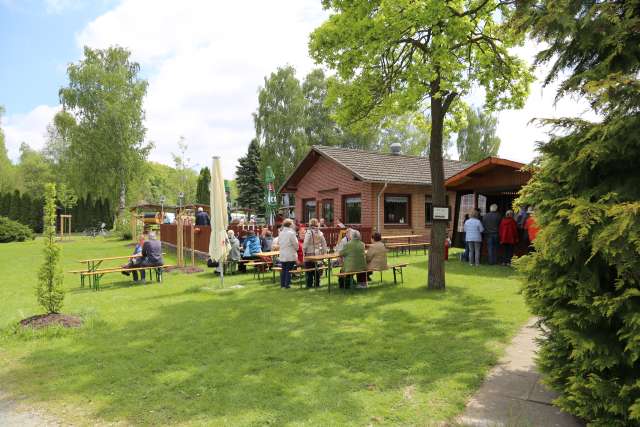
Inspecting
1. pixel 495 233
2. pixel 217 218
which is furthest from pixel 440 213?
pixel 495 233

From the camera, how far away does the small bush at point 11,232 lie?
3062cm

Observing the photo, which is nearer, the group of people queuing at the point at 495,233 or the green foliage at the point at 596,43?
the green foliage at the point at 596,43

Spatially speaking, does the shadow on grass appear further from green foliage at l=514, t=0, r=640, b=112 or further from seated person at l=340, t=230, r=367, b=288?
green foliage at l=514, t=0, r=640, b=112

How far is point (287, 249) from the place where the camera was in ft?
34.9

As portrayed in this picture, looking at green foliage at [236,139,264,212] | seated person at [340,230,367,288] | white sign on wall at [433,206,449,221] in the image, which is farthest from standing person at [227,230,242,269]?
green foliage at [236,139,264,212]

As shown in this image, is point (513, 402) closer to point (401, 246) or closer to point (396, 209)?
point (401, 246)

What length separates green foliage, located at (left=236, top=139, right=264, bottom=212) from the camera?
45.9 meters

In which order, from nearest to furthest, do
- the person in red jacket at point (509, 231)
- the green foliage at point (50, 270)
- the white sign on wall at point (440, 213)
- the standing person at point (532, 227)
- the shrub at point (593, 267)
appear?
the shrub at point (593, 267) < the standing person at point (532, 227) < the green foliage at point (50, 270) < the white sign on wall at point (440, 213) < the person in red jacket at point (509, 231)

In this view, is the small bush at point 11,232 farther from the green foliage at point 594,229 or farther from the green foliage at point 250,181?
the green foliage at point 594,229

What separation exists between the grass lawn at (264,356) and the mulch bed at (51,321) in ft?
0.83

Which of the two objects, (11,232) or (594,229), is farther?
(11,232)

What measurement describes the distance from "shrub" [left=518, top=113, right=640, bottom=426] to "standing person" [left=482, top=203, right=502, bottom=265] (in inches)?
432

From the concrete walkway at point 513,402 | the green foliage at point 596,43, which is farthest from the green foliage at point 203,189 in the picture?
the green foliage at point 596,43

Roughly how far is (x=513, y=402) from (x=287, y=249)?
708 centimetres
